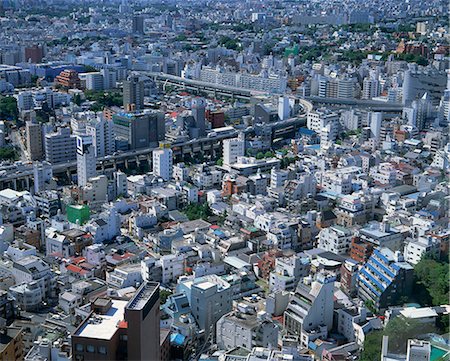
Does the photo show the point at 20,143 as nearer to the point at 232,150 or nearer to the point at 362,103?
the point at 232,150

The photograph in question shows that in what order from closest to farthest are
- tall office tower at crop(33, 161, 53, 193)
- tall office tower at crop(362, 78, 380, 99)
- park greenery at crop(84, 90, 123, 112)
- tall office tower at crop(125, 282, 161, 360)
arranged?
tall office tower at crop(125, 282, 161, 360) → tall office tower at crop(33, 161, 53, 193) → park greenery at crop(84, 90, 123, 112) → tall office tower at crop(362, 78, 380, 99)

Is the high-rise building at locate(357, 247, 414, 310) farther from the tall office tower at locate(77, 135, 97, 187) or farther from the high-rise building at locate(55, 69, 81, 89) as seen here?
the high-rise building at locate(55, 69, 81, 89)

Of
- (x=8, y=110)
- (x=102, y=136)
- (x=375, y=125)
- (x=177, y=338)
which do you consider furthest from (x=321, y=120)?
(x=177, y=338)

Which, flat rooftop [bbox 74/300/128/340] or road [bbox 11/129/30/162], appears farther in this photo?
road [bbox 11/129/30/162]

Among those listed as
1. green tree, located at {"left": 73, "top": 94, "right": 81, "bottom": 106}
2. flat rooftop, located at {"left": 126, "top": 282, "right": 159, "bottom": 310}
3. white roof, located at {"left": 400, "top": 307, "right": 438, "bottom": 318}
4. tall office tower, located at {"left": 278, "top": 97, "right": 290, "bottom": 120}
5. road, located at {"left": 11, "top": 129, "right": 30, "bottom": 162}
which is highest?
flat rooftop, located at {"left": 126, "top": 282, "right": 159, "bottom": 310}

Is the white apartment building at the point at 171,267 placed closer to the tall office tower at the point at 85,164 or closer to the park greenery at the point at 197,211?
the park greenery at the point at 197,211

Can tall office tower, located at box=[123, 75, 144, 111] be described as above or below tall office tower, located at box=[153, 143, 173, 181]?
above

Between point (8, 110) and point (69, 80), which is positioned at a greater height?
point (69, 80)

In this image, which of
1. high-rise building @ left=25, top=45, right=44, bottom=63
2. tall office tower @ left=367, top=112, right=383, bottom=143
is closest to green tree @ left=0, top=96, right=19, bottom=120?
high-rise building @ left=25, top=45, right=44, bottom=63
